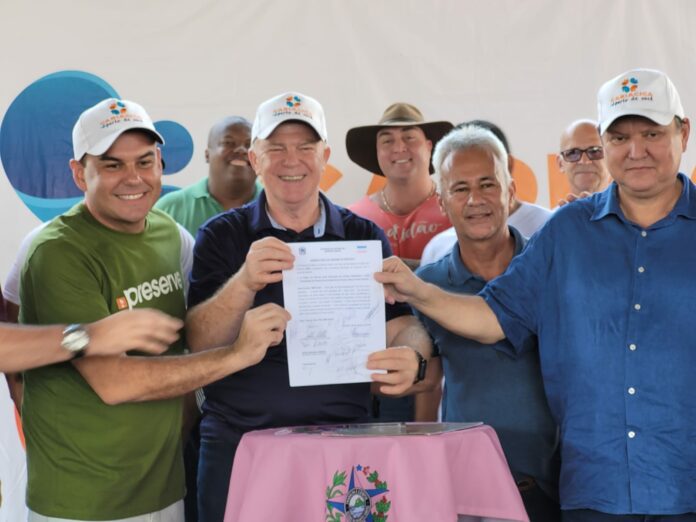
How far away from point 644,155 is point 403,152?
5.82ft

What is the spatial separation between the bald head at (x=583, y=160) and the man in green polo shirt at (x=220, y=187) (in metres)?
1.55

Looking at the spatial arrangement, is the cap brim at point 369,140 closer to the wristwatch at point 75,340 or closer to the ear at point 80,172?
the ear at point 80,172

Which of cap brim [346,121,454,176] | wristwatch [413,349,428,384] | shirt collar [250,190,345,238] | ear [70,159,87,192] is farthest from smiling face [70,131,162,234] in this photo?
cap brim [346,121,454,176]

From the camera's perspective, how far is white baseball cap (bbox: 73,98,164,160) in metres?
2.71

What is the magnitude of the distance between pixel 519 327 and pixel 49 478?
4.86 ft

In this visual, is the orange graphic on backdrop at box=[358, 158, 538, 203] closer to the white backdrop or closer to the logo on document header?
the white backdrop

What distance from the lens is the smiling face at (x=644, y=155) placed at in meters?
2.48

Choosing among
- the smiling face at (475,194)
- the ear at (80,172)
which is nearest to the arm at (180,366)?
the ear at (80,172)

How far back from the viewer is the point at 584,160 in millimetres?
4242

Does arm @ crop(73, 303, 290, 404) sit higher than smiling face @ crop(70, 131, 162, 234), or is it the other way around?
smiling face @ crop(70, 131, 162, 234)

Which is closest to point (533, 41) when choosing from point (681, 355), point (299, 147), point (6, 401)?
point (299, 147)

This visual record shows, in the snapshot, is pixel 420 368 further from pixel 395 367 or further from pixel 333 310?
pixel 333 310

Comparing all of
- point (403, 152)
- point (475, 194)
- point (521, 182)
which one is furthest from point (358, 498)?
point (521, 182)

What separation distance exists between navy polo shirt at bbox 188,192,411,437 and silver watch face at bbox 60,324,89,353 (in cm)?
63
